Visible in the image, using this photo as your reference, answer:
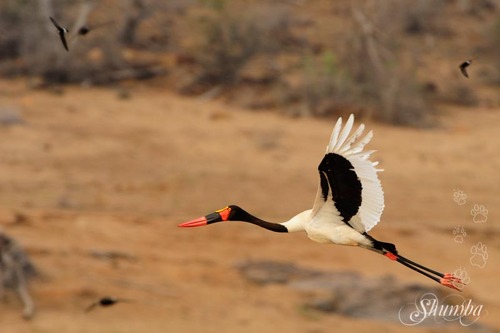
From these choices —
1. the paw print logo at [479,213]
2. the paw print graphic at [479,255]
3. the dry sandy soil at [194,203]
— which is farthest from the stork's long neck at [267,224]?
the paw print logo at [479,213]

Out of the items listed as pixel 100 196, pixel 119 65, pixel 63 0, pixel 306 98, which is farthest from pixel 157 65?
pixel 100 196

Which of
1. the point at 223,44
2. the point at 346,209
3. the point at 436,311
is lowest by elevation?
the point at 436,311

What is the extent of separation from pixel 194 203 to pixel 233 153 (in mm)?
2769

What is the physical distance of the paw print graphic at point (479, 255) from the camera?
14.3 metres

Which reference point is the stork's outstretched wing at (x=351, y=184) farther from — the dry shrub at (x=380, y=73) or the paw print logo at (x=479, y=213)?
the dry shrub at (x=380, y=73)

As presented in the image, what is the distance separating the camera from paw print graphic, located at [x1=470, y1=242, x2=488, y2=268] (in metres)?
14.3

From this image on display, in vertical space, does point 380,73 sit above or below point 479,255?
above

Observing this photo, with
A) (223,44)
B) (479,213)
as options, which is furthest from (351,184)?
(223,44)

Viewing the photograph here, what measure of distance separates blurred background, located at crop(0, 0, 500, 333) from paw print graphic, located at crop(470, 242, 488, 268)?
0.17ft

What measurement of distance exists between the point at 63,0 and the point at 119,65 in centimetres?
216

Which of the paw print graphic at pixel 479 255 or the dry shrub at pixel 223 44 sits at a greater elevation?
the dry shrub at pixel 223 44

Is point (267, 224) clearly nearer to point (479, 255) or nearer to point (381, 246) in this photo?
point (381, 246)

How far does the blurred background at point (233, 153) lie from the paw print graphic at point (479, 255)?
0.05 meters

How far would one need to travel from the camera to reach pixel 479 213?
645 inches
